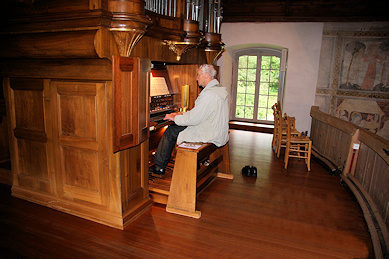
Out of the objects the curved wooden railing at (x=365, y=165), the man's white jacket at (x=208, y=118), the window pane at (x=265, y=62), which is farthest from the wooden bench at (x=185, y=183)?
the window pane at (x=265, y=62)

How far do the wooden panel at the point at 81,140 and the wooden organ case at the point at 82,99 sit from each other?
1cm

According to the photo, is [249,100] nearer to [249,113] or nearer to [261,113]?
[249,113]

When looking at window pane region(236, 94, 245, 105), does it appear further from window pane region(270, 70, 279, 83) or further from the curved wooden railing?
the curved wooden railing

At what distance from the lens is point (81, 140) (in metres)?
3.37

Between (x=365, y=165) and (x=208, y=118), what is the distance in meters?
2.23

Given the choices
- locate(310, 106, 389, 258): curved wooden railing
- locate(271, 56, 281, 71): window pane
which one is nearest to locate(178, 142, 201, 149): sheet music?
locate(310, 106, 389, 258): curved wooden railing

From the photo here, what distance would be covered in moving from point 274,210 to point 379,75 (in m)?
5.26

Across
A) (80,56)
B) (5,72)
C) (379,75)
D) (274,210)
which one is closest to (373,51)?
(379,75)

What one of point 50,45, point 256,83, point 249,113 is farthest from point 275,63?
point 50,45

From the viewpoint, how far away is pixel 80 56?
2.99 meters

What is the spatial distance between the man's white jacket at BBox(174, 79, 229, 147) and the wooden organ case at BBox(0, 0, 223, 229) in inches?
24.5

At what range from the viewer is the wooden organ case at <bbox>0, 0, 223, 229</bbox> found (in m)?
2.90

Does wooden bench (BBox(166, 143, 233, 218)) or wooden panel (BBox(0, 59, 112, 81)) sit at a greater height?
wooden panel (BBox(0, 59, 112, 81))

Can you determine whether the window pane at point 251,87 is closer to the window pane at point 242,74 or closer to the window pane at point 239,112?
the window pane at point 242,74
